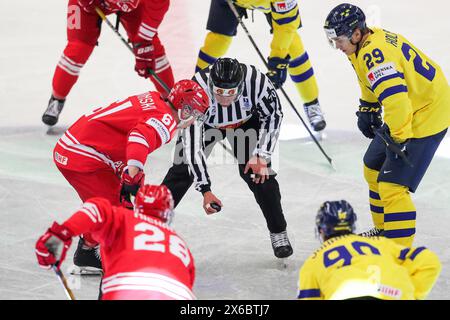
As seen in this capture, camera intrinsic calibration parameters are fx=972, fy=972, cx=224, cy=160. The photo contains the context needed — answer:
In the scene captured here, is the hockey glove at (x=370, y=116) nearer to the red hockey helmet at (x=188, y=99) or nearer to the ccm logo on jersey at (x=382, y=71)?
the ccm logo on jersey at (x=382, y=71)

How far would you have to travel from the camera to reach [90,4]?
5578 millimetres

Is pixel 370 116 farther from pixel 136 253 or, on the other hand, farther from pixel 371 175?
pixel 136 253

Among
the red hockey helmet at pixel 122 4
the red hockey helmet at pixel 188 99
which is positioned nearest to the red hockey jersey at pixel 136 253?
the red hockey helmet at pixel 188 99

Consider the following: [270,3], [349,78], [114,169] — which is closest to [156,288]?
[114,169]

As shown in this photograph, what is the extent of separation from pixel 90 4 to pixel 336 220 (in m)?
2.89

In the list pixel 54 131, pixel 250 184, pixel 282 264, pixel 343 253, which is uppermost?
pixel 343 253

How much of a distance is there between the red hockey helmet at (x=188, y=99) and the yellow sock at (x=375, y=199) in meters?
0.91

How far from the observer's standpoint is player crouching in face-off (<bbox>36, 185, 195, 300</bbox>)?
306 centimetres

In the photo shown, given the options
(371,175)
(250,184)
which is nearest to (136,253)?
(250,184)

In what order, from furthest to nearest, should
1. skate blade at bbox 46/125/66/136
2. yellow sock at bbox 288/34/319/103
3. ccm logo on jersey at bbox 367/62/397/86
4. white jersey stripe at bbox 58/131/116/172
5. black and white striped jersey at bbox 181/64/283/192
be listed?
skate blade at bbox 46/125/66/136 → yellow sock at bbox 288/34/319/103 → black and white striped jersey at bbox 181/64/283/192 → white jersey stripe at bbox 58/131/116/172 → ccm logo on jersey at bbox 367/62/397/86

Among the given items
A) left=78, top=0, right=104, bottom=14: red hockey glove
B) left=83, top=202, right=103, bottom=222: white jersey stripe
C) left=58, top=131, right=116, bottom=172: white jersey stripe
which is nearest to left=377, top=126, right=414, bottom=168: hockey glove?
left=58, top=131, right=116, bottom=172: white jersey stripe

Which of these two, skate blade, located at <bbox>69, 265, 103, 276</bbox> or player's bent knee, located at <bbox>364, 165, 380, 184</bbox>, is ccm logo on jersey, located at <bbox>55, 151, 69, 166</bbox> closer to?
skate blade, located at <bbox>69, 265, 103, 276</bbox>

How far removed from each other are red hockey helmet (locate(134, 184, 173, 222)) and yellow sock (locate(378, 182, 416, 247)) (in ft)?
4.31
